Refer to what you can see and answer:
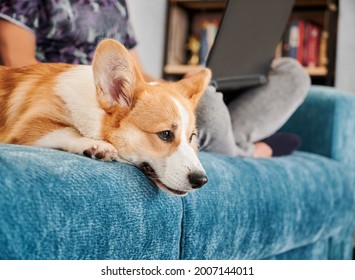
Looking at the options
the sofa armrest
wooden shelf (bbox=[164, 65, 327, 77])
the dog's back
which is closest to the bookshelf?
wooden shelf (bbox=[164, 65, 327, 77])

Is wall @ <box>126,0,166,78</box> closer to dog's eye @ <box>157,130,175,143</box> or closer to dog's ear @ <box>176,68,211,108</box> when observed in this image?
dog's ear @ <box>176,68,211,108</box>

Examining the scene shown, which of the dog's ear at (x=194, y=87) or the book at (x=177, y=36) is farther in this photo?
the book at (x=177, y=36)

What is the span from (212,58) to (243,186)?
1.27 ft

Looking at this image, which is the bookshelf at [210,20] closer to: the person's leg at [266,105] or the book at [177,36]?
the book at [177,36]

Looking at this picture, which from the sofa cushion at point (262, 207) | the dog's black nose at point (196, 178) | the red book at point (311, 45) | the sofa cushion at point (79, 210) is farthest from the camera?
the red book at point (311, 45)

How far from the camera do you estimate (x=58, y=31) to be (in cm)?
165

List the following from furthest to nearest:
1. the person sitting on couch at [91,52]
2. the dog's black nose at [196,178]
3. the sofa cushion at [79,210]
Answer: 1. the person sitting on couch at [91,52]
2. the dog's black nose at [196,178]
3. the sofa cushion at [79,210]

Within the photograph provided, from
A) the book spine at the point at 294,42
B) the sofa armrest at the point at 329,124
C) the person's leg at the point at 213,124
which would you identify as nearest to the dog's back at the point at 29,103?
the person's leg at the point at 213,124

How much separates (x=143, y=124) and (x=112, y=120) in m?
0.06

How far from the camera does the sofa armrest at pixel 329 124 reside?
1975 mm

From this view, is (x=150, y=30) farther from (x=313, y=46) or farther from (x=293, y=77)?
(x=293, y=77)

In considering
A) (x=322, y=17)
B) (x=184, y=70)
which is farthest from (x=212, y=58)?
(x=322, y=17)

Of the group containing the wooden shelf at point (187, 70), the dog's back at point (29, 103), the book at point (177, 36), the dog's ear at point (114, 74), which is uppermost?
the dog's ear at point (114, 74)
